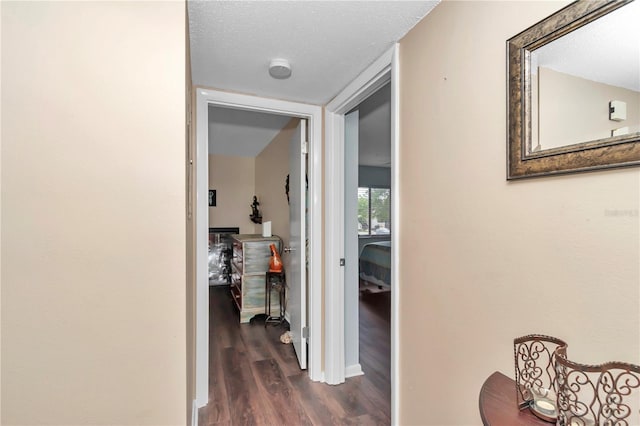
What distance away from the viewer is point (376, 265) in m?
5.27

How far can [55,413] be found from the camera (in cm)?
107

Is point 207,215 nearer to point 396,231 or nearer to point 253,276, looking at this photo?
point 396,231

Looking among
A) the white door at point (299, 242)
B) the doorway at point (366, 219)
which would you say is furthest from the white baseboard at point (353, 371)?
the white door at point (299, 242)

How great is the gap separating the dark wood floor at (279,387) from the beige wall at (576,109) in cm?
191

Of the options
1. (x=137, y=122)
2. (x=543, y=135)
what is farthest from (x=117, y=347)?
(x=543, y=135)

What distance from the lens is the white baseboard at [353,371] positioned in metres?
2.46

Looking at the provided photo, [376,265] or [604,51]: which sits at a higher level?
[604,51]

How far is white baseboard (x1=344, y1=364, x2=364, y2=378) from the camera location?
8.09ft

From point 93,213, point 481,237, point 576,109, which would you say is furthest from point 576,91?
point 93,213

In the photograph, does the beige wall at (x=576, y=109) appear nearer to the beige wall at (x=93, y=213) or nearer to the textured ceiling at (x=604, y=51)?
the textured ceiling at (x=604, y=51)

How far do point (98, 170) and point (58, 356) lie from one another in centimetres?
67

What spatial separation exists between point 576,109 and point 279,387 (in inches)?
94.5

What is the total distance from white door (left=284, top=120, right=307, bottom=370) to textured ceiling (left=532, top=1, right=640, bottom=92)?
1.79 meters

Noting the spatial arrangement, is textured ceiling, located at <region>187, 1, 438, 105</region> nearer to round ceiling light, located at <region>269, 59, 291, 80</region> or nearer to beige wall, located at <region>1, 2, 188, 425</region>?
round ceiling light, located at <region>269, 59, 291, 80</region>
